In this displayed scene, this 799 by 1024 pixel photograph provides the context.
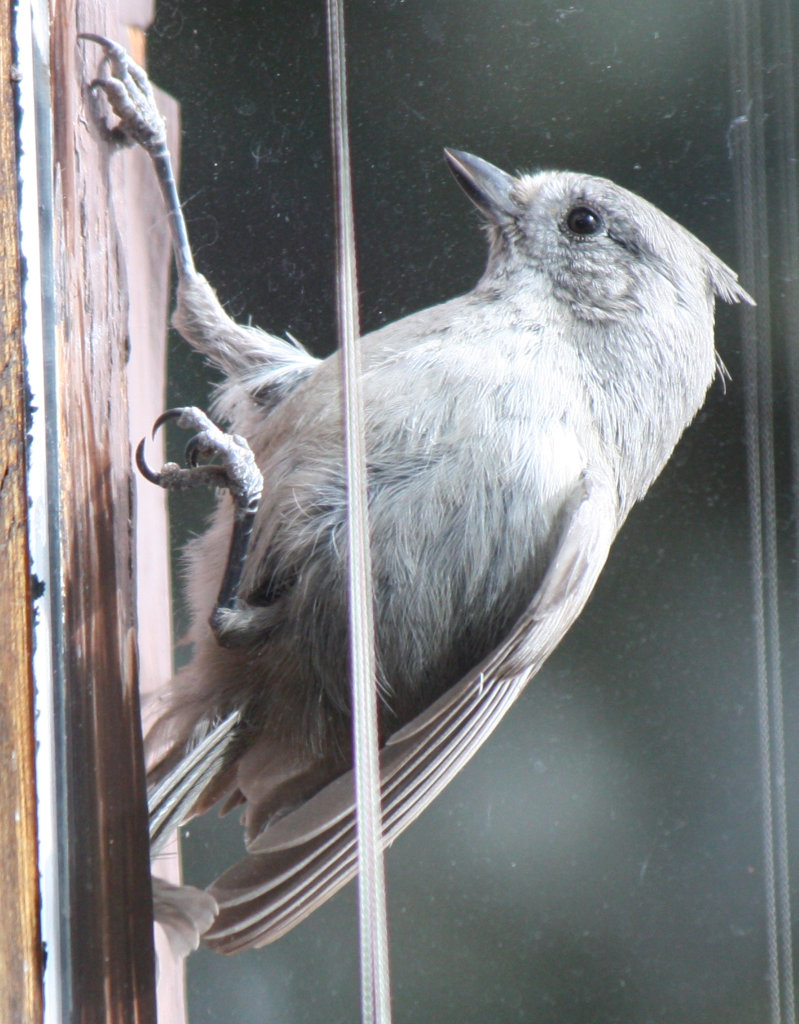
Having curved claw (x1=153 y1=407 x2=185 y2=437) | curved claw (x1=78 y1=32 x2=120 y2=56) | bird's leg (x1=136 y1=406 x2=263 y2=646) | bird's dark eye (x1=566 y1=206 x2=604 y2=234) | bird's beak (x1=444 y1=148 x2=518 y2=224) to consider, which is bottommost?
bird's leg (x1=136 y1=406 x2=263 y2=646)

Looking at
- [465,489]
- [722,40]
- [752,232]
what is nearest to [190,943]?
[465,489]

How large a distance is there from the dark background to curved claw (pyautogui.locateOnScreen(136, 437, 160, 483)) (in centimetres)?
18

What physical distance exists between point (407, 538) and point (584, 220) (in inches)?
18.6

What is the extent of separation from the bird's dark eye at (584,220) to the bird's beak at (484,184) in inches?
3.0

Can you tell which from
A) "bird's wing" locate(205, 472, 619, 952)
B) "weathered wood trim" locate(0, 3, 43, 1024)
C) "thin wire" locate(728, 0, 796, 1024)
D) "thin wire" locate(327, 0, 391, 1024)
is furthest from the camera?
"thin wire" locate(728, 0, 796, 1024)

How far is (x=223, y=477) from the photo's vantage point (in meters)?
0.97

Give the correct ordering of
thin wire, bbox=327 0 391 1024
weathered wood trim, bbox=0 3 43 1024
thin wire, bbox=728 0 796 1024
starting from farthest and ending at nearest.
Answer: thin wire, bbox=728 0 796 1024, thin wire, bbox=327 0 391 1024, weathered wood trim, bbox=0 3 43 1024

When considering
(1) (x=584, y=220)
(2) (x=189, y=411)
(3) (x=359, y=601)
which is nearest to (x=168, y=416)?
(2) (x=189, y=411)

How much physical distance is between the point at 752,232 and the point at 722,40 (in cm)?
22

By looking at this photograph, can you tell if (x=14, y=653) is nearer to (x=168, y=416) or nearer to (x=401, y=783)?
(x=168, y=416)

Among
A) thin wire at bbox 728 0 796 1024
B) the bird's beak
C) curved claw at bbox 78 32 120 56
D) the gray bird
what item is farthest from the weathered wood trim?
thin wire at bbox 728 0 796 1024

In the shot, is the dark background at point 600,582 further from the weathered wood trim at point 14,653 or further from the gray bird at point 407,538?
the weathered wood trim at point 14,653

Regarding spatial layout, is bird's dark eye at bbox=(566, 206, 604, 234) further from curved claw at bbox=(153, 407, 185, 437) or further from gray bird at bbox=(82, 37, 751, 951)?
curved claw at bbox=(153, 407, 185, 437)

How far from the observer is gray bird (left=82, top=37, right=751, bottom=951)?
98cm
